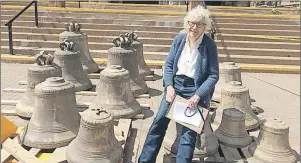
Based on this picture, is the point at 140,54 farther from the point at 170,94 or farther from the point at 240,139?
the point at 170,94

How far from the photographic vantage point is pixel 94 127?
375 cm

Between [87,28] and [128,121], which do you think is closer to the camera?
[128,121]

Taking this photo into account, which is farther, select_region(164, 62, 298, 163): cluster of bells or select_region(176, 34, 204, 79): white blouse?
select_region(164, 62, 298, 163): cluster of bells

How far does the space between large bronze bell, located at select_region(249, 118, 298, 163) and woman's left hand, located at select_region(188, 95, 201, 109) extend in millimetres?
1230

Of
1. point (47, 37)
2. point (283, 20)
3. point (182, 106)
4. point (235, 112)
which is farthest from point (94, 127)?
point (283, 20)

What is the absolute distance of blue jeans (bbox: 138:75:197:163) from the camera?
3627 millimetres

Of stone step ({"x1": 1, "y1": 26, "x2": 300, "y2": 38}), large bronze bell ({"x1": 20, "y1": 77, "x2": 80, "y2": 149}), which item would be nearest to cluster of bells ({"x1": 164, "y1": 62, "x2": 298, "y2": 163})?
large bronze bell ({"x1": 20, "y1": 77, "x2": 80, "y2": 149})

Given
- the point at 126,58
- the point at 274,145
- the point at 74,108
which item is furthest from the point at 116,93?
the point at 274,145

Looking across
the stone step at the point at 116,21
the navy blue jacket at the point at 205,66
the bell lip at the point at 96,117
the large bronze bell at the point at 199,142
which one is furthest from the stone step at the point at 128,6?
the navy blue jacket at the point at 205,66

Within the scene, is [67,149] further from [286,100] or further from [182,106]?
[286,100]

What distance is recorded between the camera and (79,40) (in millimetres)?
7590

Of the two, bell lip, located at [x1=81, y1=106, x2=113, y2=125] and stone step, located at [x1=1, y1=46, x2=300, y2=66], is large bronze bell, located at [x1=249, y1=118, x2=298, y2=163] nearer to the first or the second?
bell lip, located at [x1=81, y1=106, x2=113, y2=125]

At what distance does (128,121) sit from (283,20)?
931 cm

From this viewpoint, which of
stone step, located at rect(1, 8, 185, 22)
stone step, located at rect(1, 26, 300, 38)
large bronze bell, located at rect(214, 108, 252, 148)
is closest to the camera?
large bronze bell, located at rect(214, 108, 252, 148)
